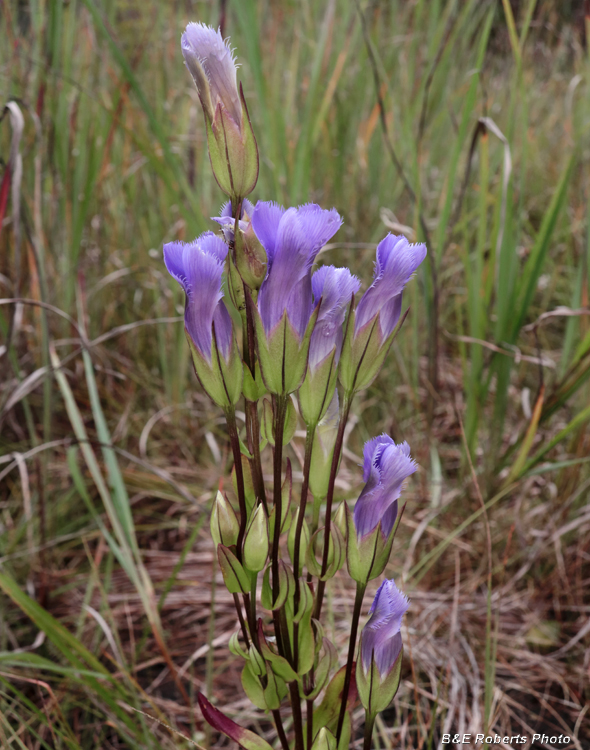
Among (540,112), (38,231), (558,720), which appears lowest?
(558,720)

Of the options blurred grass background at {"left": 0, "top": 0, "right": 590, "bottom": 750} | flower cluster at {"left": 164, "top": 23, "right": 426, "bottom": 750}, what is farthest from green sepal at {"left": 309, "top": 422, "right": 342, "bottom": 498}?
blurred grass background at {"left": 0, "top": 0, "right": 590, "bottom": 750}

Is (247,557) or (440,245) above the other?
(440,245)

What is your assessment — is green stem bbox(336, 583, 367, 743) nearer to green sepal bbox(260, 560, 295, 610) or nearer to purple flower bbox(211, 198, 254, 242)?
green sepal bbox(260, 560, 295, 610)

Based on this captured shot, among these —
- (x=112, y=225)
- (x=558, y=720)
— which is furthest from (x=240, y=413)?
(x=558, y=720)

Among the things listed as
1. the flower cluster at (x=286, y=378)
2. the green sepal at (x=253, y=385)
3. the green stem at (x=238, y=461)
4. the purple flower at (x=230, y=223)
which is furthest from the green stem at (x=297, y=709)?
the purple flower at (x=230, y=223)

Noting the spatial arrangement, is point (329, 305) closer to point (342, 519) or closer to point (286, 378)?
point (286, 378)

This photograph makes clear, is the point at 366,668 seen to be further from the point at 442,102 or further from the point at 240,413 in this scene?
the point at 442,102
